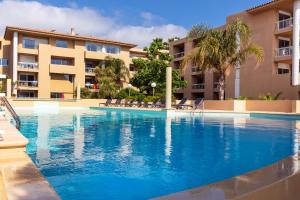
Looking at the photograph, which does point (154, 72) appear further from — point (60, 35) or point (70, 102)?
point (60, 35)

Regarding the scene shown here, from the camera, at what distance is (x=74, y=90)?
143ft

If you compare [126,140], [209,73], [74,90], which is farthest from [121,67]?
[126,140]

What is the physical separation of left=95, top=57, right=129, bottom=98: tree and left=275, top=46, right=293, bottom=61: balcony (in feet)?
63.2

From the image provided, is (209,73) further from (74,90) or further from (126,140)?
(126,140)

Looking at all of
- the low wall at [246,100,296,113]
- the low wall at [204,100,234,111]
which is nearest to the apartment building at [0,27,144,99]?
the low wall at [204,100,234,111]

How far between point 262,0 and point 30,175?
98.0 ft

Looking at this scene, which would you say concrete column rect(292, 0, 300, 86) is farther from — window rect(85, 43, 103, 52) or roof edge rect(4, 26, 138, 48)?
window rect(85, 43, 103, 52)

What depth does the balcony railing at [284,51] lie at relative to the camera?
2755 centimetres

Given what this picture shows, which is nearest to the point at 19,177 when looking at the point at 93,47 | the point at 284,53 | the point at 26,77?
the point at 284,53


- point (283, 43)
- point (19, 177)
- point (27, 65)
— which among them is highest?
point (283, 43)

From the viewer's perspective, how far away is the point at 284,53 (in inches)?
1101

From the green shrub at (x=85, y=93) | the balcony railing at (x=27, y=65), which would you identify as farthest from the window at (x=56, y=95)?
the balcony railing at (x=27, y=65)

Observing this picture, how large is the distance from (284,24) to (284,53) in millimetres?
2660

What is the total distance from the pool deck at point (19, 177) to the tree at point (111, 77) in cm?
3351
